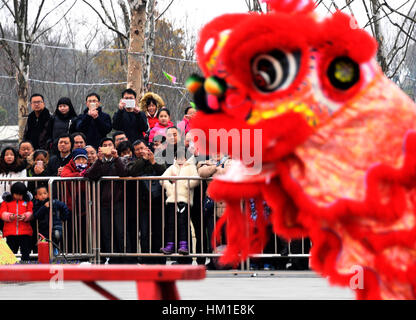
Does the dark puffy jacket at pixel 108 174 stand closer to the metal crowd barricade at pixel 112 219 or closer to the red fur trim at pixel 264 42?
the metal crowd barricade at pixel 112 219

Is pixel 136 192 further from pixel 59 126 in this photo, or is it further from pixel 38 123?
pixel 38 123

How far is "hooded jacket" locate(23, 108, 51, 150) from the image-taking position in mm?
11461

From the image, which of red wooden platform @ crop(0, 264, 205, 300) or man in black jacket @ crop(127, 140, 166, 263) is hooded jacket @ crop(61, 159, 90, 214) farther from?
red wooden platform @ crop(0, 264, 205, 300)

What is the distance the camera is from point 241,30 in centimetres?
273

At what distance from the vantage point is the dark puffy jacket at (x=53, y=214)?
9609mm

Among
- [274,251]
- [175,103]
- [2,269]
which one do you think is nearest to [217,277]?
[274,251]

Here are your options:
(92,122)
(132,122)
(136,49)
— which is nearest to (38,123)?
(92,122)

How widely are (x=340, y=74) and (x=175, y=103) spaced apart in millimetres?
31486

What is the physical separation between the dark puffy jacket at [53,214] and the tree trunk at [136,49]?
6.46m

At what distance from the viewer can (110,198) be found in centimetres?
966

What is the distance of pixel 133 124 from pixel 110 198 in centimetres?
164

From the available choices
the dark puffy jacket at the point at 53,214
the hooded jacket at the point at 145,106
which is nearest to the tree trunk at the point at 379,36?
the hooded jacket at the point at 145,106

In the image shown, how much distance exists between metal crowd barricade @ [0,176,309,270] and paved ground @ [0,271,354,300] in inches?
23.3
